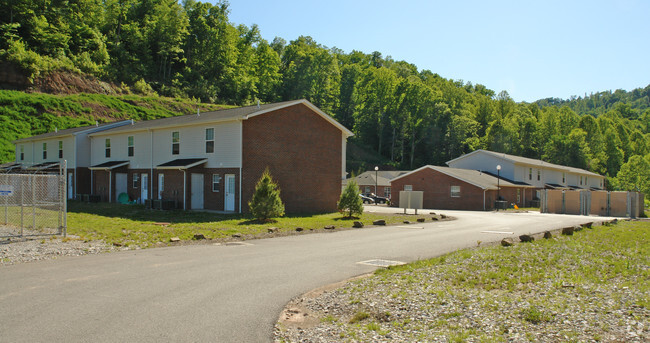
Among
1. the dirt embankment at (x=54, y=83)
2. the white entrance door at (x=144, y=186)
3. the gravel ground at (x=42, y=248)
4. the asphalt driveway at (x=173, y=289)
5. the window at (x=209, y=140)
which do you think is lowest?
the asphalt driveway at (x=173, y=289)

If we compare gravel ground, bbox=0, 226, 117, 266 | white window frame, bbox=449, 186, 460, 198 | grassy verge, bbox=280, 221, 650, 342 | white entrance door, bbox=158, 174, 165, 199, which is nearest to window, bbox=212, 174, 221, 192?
white entrance door, bbox=158, 174, 165, 199

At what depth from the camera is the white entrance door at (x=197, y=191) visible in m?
29.0

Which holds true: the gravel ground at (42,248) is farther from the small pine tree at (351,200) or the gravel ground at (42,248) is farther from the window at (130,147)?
the window at (130,147)

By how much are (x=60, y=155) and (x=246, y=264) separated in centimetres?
3558

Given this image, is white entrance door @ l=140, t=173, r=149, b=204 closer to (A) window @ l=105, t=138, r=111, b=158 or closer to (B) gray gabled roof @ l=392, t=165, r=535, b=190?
(A) window @ l=105, t=138, r=111, b=158

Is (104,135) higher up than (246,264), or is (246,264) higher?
(104,135)

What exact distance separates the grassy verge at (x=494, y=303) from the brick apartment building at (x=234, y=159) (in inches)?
695

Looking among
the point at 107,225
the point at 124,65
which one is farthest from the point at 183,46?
the point at 107,225

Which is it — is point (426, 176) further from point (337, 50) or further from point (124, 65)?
point (337, 50)

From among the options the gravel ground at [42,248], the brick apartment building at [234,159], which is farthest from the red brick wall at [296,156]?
the gravel ground at [42,248]

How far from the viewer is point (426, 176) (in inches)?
1975

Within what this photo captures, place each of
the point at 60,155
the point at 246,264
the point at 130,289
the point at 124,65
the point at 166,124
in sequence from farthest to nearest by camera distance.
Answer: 1. the point at 124,65
2. the point at 60,155
3. the point at 166,124
4. the point at 246,264
5. the point at 130,289

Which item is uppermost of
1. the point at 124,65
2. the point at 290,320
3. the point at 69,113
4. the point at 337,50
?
the point at 337,50

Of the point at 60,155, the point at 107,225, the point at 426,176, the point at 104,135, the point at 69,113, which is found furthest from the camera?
the point at 69,113
